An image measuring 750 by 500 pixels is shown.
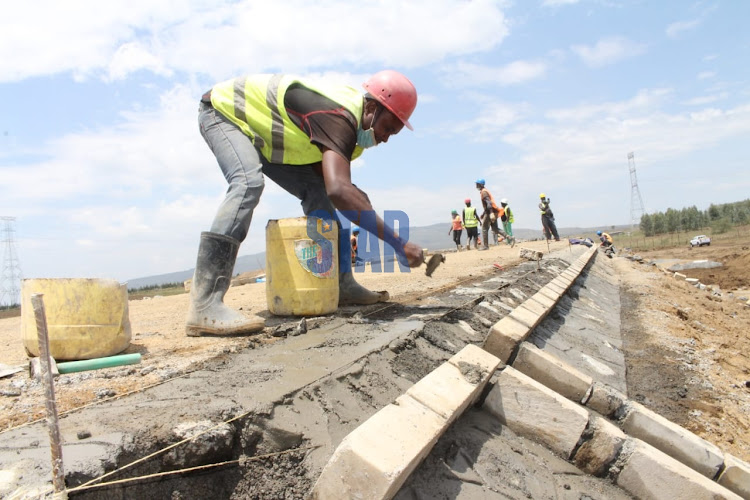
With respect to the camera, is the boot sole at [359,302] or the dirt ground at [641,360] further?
the boot sole at [359,302]

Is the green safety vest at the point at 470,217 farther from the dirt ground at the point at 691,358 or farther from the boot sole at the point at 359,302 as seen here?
the boot sole at the point at 359,302

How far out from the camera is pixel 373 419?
1456 millimetres

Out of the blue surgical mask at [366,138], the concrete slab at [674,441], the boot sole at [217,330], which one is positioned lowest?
the concrete slab at [674,441]

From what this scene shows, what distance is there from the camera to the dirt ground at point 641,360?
1.95m

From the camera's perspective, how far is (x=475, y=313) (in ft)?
11.8

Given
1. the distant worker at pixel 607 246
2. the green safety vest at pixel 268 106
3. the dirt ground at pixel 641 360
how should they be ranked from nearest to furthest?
1. the dirt ground at pixel 641 360
2. the green safety vest at pixel 268 106
3. the distant worker at pixel 607 246

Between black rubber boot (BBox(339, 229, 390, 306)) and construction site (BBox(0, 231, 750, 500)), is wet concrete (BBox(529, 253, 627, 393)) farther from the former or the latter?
black rubber boot (BBox(339, 229, 390, 306))

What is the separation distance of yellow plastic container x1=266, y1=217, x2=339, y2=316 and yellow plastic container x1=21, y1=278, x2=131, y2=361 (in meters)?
1.03

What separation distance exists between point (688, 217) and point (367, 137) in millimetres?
42415

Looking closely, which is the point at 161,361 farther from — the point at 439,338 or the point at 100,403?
the point at 439,338

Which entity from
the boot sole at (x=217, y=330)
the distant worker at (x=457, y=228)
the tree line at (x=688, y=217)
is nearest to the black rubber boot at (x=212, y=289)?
the boot sole at (x=217, y=330)

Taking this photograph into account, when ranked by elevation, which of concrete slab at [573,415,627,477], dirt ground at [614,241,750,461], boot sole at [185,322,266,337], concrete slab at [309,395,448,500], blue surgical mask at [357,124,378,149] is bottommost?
dirt ground at [614,241,750,461]

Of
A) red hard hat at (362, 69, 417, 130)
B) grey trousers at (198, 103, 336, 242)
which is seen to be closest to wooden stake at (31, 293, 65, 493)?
grey trousers at (198, 103, 336, 242)

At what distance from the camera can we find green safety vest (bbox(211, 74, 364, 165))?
10.1ft
